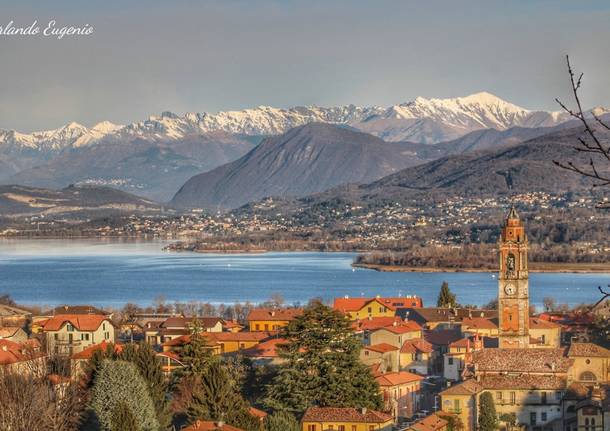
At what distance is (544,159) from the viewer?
522ft

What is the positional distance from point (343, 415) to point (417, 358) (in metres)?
7.53

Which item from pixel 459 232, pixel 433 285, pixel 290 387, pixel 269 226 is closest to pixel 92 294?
pixel 433 285

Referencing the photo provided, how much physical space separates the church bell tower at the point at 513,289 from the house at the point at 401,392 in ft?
9.94

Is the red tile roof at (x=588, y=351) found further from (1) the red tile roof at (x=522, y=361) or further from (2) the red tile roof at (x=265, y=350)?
(2) the red tile roof at (x=265, y=350)

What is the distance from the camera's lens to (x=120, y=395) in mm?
17078

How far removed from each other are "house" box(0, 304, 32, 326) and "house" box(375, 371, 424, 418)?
13499 millimetres

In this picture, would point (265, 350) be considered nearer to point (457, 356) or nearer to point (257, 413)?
point (457, 356)

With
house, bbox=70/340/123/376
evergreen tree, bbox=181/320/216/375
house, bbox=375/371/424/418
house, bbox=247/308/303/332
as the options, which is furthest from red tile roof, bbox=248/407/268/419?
house, bbox=247/308/303/332

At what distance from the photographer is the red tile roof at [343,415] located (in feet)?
61.2

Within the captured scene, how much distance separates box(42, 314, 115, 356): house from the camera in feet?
89.9

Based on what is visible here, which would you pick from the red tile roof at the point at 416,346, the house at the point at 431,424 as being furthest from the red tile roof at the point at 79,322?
the house at the point at 431,424

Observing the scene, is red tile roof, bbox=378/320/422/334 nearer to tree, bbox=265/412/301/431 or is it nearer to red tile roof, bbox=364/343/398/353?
red tile roof, bbox=364/343/398/353

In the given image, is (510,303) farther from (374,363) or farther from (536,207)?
(536,207)

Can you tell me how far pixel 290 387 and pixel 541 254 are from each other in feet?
232
